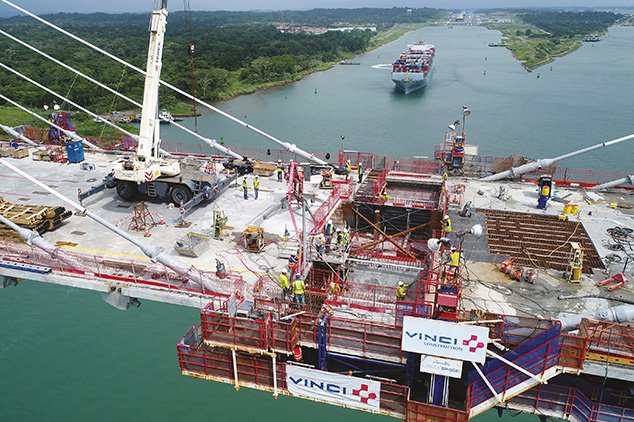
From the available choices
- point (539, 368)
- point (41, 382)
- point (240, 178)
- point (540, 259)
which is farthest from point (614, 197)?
point (41, 382)

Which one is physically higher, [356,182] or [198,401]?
[356,182]

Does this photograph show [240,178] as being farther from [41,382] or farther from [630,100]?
[630,100]

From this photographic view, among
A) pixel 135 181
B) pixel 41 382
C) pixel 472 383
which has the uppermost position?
pixel 135 181

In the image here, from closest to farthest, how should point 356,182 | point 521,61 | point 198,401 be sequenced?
point 198,401
point 356,182
point 521,61

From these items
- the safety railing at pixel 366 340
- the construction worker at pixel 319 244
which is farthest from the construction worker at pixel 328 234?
the safety railing at pixel 366 340

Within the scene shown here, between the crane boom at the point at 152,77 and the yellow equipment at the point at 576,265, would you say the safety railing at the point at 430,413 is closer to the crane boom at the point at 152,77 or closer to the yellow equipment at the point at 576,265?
the yellow equipment at the point at 576,265

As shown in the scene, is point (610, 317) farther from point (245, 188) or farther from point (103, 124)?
point (103, 124)
